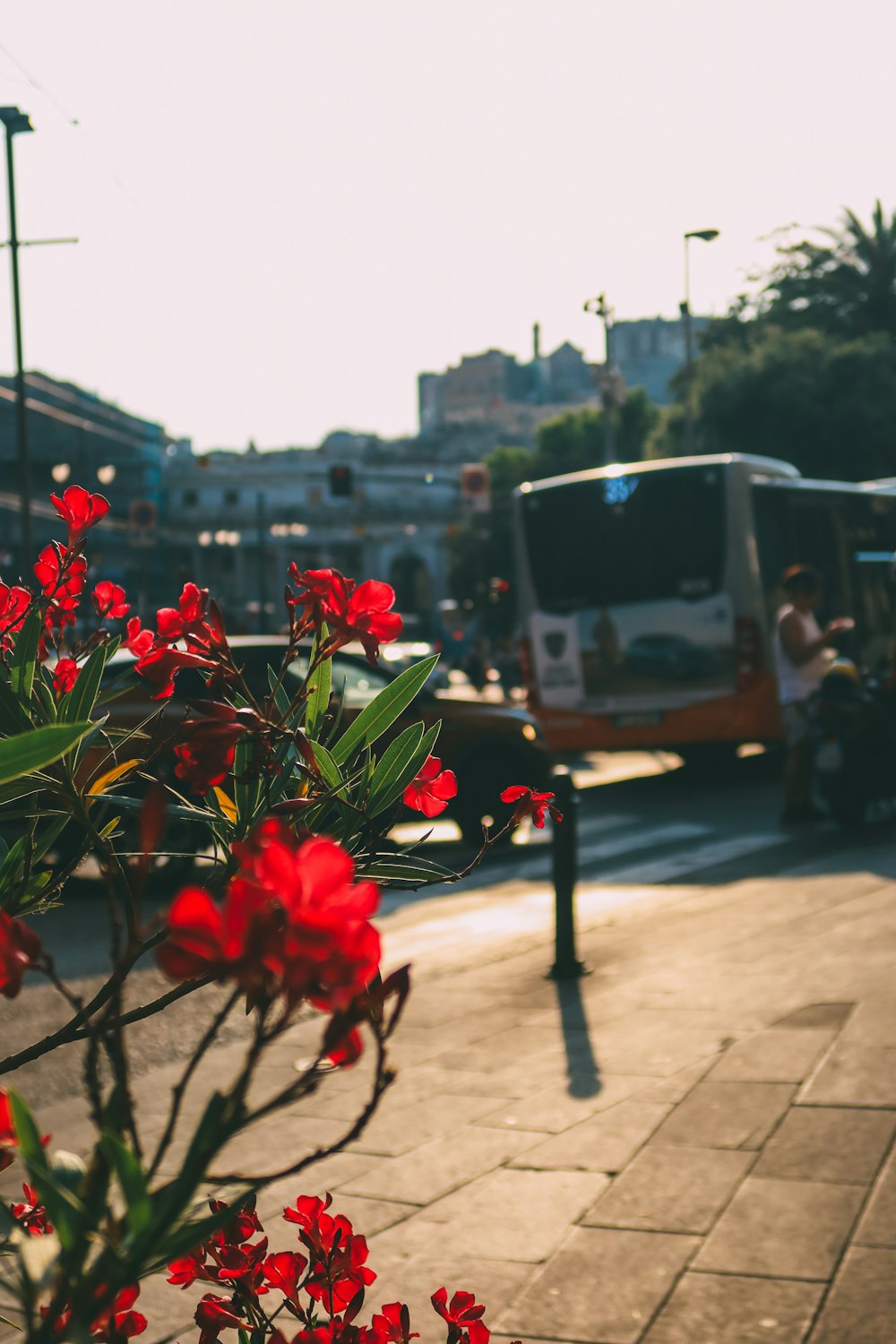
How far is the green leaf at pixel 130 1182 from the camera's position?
2.91ft

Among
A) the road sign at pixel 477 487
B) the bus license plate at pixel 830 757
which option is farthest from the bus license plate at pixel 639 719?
the road sign at pixel 477 487

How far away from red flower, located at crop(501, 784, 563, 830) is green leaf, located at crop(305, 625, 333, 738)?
27 cm

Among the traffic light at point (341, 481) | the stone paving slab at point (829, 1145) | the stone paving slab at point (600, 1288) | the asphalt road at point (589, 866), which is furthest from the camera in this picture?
the traffic light at point (341, 481)

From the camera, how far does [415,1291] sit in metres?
3.52

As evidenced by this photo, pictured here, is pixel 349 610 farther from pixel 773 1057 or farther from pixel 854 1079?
pixel 773 1057

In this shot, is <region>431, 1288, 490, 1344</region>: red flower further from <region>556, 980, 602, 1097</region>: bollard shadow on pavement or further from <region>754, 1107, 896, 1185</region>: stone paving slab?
<region>556, 980, 602, 1097</region>: bollard shadow on pavement

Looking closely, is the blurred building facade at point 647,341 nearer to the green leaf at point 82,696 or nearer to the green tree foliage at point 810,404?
the green tree foliage at point 810,404

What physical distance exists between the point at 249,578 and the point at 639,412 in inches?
1664

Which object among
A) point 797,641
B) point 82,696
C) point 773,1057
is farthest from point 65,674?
point 797,641

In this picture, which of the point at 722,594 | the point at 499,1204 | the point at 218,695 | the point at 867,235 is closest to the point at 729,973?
the point at 499,1204

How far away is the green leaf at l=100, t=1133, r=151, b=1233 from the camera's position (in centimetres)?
89

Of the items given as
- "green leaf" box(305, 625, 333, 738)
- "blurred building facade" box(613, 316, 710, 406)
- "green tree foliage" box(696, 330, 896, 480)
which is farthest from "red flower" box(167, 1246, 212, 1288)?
"blurred building facade" box(613, 316, 710, 406)

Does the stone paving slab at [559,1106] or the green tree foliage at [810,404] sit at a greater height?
the green tree foliage at [810,404]

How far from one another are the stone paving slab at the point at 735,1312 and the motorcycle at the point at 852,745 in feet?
25.4
